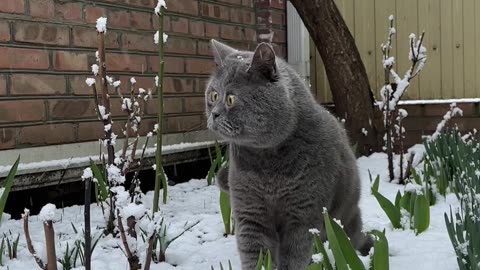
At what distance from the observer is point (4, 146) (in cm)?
293

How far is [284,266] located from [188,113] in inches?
95.5

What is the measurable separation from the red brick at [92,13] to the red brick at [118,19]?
0.08m

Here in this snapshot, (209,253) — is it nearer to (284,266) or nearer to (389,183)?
(284,266)

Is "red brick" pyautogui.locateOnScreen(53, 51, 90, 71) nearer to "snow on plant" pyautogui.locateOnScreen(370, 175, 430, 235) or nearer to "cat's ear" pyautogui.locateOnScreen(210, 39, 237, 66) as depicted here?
"cat's ear" pyautogui.locateOnScreen(210, 39, 237, 66)

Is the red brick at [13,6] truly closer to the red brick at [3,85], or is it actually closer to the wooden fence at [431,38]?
the red brick at [3,85]

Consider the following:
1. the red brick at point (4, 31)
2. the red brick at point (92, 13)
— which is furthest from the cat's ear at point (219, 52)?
the red brick at point (92, 13)

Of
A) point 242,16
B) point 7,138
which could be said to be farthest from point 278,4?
point 7,138

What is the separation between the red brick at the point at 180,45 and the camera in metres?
4.09

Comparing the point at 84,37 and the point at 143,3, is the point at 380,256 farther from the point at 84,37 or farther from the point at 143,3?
the point at 143,3

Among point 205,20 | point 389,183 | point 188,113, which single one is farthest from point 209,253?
point 205,20

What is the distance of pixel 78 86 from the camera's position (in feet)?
11.0

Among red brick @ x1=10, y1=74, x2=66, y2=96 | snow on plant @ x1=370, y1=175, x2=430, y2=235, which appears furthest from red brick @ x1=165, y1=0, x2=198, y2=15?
snow on plant @ x1=370, y1=175, x2=430, y2=235

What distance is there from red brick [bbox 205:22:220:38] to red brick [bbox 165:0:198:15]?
162mm

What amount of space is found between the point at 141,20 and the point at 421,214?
7.30 ft
